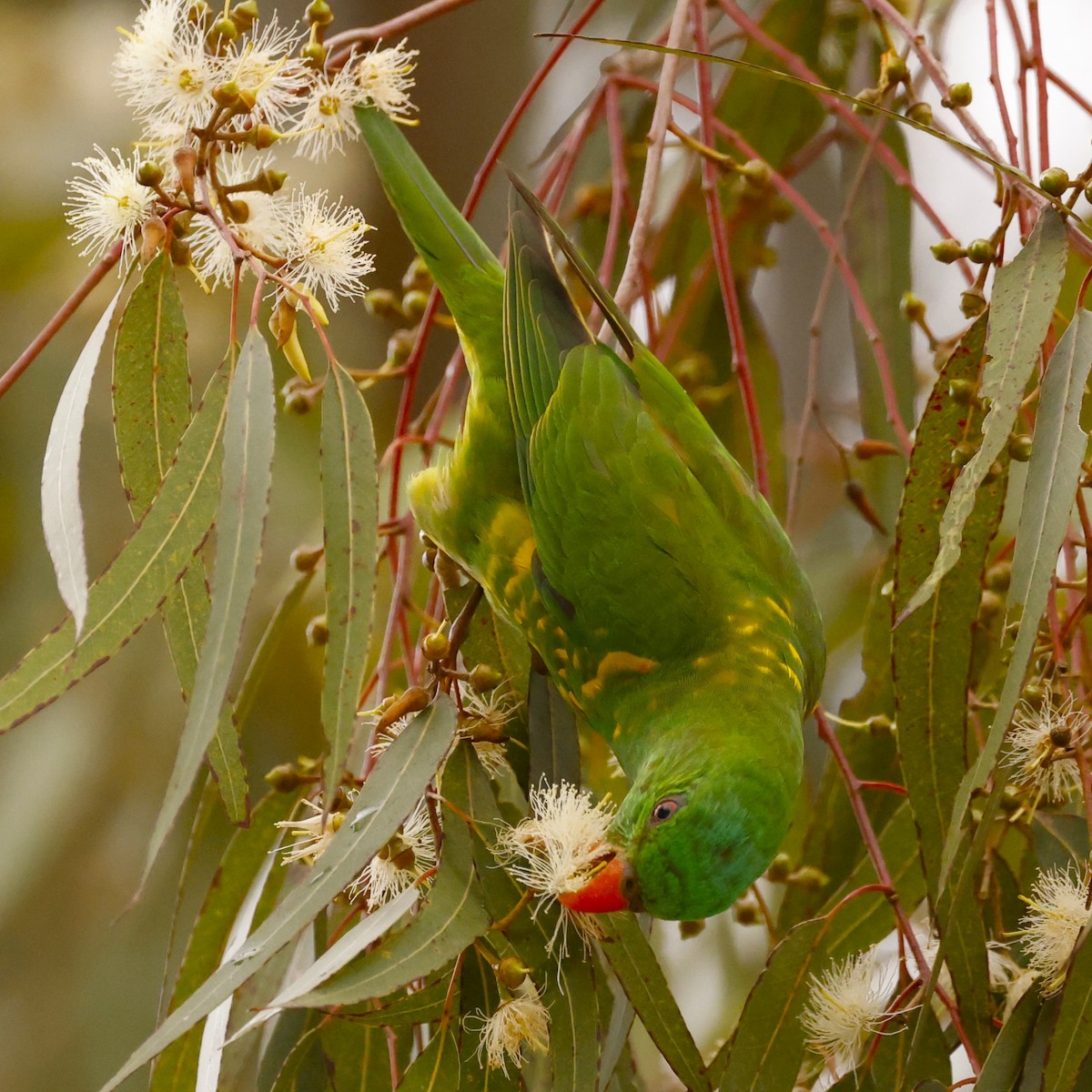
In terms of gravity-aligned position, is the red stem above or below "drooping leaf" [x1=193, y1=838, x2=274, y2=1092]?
above

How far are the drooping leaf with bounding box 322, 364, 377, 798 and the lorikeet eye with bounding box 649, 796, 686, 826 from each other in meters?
0.33

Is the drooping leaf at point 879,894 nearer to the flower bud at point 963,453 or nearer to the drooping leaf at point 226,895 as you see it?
the flower bud at point 963,453

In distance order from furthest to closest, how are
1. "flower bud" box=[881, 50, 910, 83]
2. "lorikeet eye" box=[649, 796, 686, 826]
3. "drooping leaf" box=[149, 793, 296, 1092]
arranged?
"flower bud" box=[881, 50, 910, 83] → "drooping leaf" box=[149, 793, 296, 1092] → "lorikeet eye" box=[649, 796, 686, 826]

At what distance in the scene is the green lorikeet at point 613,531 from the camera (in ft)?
4.11

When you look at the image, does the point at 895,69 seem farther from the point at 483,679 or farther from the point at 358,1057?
the point at 358,1057

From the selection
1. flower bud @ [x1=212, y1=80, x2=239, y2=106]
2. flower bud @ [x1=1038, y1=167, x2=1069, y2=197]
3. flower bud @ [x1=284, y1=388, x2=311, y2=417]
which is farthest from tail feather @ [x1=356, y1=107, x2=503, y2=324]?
flower bud @ [x1=1038, y1=167, x2=1069, y2=197]

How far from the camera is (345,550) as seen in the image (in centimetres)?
94

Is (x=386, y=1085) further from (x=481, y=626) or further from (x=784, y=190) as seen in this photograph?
(x=784, y=190)

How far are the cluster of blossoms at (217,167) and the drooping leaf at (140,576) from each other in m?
0.12

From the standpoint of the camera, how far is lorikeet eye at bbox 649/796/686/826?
3.61ft

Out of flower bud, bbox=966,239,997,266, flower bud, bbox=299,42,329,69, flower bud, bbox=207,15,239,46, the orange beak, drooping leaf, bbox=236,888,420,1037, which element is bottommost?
the orange beak

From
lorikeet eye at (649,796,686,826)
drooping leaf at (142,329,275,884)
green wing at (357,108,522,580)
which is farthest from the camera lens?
green wing at (357,108,522,580)

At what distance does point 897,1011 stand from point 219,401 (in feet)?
2.63

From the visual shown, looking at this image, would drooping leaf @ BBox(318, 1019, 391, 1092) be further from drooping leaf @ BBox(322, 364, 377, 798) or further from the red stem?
the red stem
